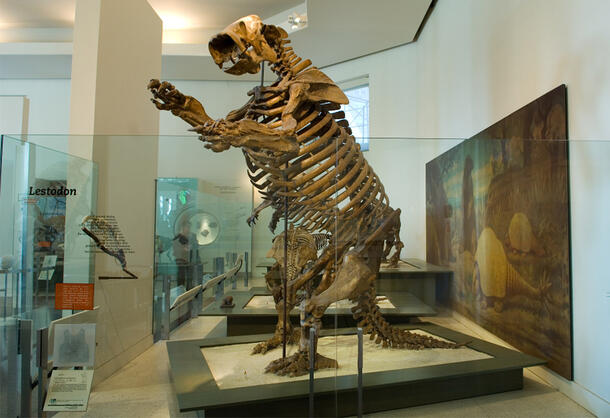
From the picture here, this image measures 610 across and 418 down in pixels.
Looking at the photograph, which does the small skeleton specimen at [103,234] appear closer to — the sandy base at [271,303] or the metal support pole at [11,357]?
the metal support pole at [11,357]

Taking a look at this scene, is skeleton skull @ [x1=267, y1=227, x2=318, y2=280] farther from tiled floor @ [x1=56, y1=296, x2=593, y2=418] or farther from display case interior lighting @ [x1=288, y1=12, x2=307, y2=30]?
display case interior lighting @ [x1=288, y1=12, x2=307, y2=30]

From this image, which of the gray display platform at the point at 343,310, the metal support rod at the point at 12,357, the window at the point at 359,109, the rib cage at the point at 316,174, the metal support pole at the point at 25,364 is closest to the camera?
the metal support pole at the point at 25,364

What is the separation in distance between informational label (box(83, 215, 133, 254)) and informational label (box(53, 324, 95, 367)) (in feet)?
1.71

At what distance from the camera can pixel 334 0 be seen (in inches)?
253

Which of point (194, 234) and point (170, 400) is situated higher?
point (194, 234)

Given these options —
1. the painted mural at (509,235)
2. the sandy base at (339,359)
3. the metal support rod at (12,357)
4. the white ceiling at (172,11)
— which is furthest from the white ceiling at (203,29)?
the metal support rod at (12,357)

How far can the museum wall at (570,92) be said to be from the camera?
2.82m

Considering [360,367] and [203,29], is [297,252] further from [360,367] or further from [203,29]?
[203,29]

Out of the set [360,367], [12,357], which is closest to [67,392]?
[12,357]

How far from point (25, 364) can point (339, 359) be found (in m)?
1.99

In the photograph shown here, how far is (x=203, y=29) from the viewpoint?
27.0 feet

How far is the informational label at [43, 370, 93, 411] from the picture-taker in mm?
2623

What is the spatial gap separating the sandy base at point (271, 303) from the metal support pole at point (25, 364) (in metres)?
1.42

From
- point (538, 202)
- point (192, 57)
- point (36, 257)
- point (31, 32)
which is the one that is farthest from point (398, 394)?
point (31, 32)
